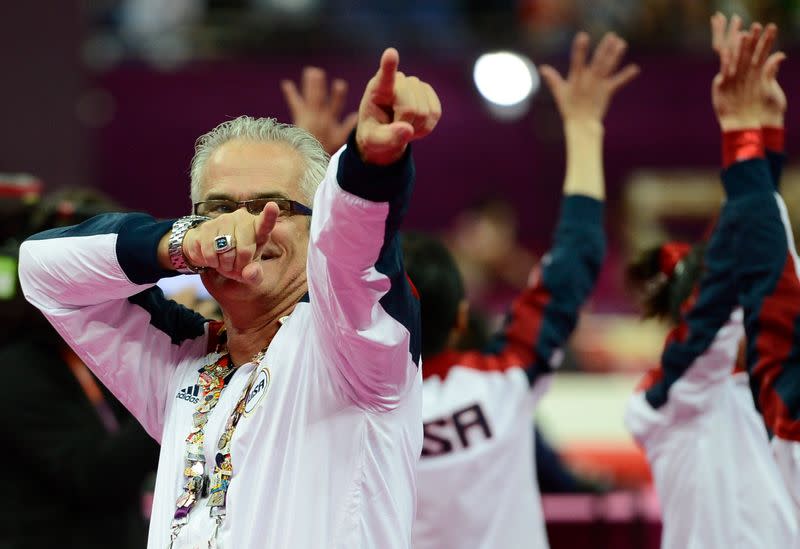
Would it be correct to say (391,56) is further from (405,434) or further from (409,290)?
(405,434)

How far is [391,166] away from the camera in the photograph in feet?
4.68

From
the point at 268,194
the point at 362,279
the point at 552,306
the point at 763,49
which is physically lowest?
the point at 552,306

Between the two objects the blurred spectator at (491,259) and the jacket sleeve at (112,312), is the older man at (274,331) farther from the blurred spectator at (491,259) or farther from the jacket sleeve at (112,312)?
the blurred spectator at (491,259)

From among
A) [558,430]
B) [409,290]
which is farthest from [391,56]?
[558,430]

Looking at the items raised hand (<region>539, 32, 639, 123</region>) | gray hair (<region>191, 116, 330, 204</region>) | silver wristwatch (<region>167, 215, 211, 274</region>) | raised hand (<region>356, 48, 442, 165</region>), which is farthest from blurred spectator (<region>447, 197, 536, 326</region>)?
raised hand (<region>356, 48, 442, 165</region>)

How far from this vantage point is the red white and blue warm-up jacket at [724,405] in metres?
2.32

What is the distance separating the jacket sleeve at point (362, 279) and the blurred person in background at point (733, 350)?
941 mm

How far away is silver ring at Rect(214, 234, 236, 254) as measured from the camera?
155 centimetres

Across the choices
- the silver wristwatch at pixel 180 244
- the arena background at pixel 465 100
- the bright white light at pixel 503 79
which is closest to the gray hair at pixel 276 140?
the silver wristwatch at pixel 180 244

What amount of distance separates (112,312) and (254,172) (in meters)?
0.41

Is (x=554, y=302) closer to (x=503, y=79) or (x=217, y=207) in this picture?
(x=217, y=207)

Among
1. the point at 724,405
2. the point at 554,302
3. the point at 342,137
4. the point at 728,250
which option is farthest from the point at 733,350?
the point at 342,137

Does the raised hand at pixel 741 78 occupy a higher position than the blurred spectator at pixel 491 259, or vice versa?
the raised hand at pixel 741 78

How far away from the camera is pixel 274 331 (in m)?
1.80
